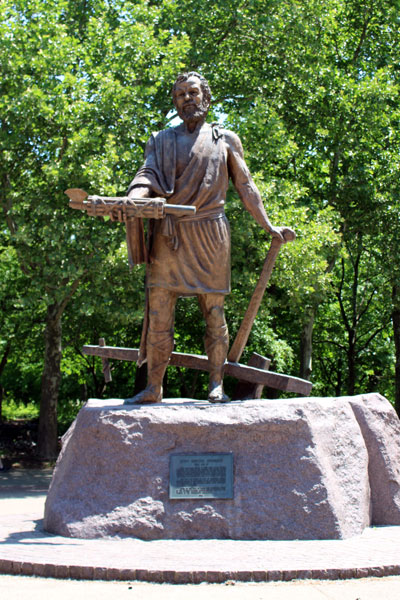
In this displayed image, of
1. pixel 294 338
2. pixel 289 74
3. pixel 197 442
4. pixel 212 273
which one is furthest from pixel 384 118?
pixel 197 442

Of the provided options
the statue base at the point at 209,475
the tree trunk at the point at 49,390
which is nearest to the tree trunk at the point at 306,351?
the tree trunk at the point at 49,390

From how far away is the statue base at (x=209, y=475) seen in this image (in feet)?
18.3

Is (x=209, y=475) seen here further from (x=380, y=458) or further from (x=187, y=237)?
Answer: (x=187, y=237)

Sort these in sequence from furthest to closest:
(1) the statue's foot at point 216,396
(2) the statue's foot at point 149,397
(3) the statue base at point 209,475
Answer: (2) the statue's foot at point 149,397 → (1) the statue's foot at point 216,396 → (3) the statue base at point 209,475

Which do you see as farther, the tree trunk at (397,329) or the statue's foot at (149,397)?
the tree trunk at (397,329)

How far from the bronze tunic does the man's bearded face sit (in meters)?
0.23

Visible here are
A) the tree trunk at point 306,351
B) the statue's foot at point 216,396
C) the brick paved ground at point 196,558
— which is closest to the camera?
the brick paved ground at point 196,558

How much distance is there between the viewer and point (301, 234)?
14961 mm

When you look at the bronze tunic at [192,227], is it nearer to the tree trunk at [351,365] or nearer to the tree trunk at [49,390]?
the tree trunk at [49,390]

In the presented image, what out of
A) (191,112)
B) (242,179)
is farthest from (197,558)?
(191,112)

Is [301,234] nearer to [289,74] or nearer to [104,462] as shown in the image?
[289,74]

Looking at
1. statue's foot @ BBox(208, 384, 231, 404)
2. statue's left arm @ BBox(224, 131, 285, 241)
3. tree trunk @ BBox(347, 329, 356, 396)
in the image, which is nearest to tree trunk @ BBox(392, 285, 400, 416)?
tree trunk @ BBox(347, 329, 356, 396)

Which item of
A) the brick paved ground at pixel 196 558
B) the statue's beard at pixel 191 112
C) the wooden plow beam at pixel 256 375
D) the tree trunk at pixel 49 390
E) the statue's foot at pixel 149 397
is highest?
the statue's beard at pixel 191 112

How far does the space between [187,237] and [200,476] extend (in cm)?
195
